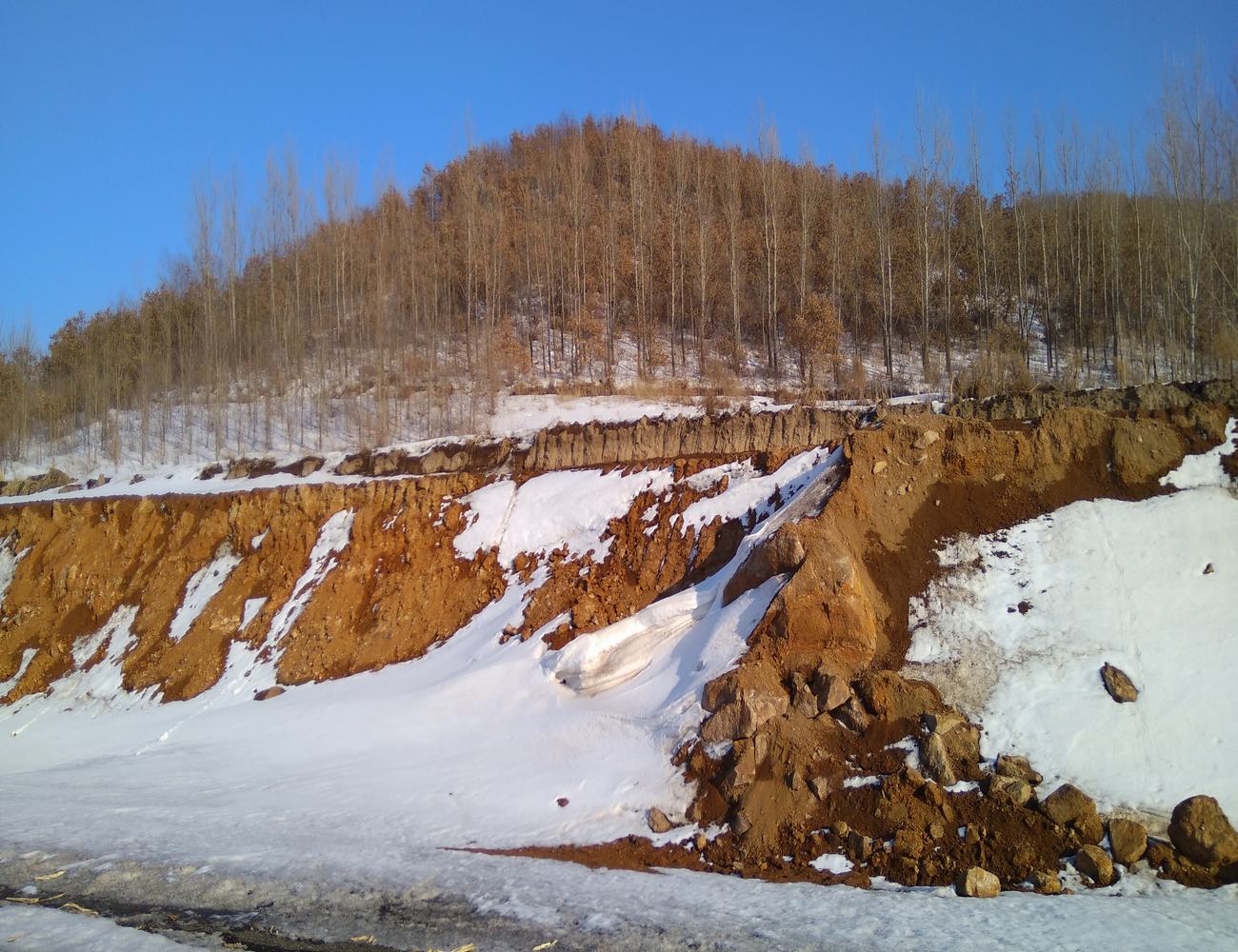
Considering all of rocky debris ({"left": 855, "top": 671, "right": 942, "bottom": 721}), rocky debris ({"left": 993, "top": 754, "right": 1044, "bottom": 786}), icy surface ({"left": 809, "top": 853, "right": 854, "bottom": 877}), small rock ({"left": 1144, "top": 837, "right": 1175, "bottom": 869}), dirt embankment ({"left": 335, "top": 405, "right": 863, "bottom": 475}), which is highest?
dirt embankment ({"left": 335, "top": 405, "right": 863, "bottom": 475})

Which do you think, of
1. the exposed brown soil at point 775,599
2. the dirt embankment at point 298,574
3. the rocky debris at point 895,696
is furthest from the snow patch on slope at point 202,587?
the rocky debris at point 895,696

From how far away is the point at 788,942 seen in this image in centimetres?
702

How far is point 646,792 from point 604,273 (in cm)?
3566

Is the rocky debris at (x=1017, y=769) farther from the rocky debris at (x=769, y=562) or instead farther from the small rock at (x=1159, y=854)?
the rocky debris at (x=769, y=562)

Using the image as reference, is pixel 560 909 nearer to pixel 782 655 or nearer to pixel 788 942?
pixel 788 942

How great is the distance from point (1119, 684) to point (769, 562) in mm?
4683

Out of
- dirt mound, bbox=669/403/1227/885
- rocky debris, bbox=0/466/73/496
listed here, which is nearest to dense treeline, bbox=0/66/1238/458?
rocky debris, bbox=0/466/73/496

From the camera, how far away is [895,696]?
10.3 meters

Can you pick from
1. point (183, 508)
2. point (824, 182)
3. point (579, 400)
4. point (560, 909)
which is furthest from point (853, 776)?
point (824, 182)

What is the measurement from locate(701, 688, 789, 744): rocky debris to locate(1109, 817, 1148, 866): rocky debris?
3.72m

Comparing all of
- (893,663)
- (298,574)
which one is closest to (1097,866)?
(893,663)

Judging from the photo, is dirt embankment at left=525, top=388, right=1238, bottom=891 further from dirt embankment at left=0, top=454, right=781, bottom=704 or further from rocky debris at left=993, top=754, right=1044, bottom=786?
dirt embankment at left=0, top=454, right=781, bottom=704

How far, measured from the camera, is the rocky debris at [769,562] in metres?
12.3

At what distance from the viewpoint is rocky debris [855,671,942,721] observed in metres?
10.1
